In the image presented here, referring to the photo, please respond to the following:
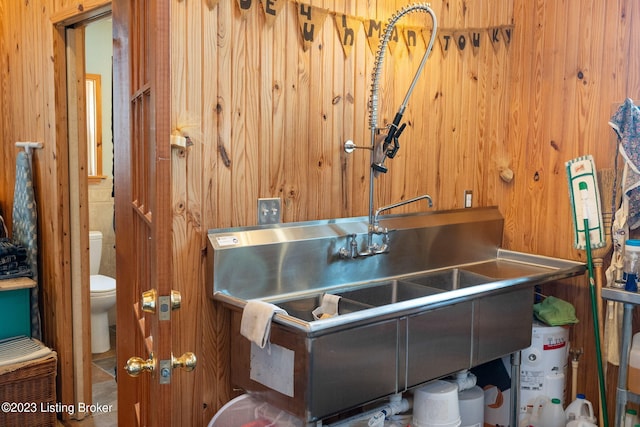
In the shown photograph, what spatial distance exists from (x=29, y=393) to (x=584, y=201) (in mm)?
2807

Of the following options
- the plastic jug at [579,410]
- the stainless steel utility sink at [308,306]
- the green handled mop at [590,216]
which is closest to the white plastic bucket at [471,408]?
the plastic jug at [579,410]

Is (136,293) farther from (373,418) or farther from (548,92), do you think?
(548,92)

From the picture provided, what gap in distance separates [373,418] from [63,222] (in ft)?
6.22

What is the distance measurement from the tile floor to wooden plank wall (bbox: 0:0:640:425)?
0.34 metres

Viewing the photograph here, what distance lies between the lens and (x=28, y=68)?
3.27 meters

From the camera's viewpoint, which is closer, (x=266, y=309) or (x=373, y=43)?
(x=266, y=309)

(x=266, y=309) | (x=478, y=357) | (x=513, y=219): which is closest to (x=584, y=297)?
(x=513, y=219)

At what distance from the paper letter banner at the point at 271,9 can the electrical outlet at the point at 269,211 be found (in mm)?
672

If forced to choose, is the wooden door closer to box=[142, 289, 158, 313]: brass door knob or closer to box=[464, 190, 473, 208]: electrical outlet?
box=[142, 289, 158, 313]: brass door knob

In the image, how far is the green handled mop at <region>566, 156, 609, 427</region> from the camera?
2691 millimetres

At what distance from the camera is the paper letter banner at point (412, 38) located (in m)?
2.74

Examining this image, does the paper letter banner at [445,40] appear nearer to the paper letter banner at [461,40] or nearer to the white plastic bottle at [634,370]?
the paper letter banner at [461,40]

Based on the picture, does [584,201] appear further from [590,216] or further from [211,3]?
[211,3]

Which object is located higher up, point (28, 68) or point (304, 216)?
point (28, 68)
